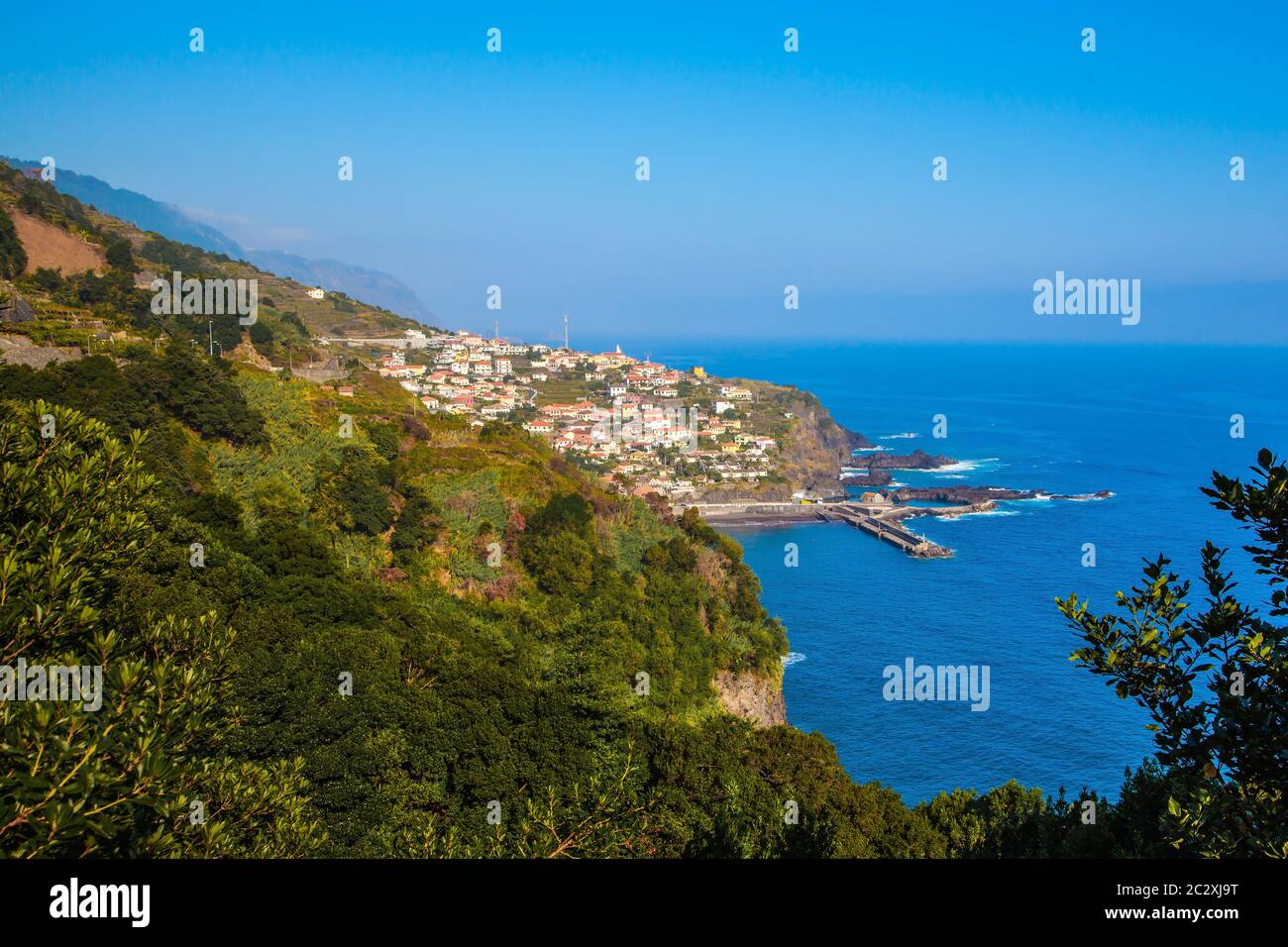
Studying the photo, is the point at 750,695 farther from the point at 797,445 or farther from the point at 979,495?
the point at 797,445

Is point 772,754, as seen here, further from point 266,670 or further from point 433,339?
point 433,339

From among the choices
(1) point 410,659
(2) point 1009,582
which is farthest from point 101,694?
(2) point 1009,582

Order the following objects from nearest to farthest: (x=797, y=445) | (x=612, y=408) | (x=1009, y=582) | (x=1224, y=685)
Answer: (x=1224, y=685) < (x=1009, y=582) < (x=797, y=445) < (x=612, y=408)

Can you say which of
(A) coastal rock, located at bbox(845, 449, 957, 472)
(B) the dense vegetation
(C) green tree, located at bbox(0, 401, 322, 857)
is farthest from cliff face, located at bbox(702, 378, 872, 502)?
(C) green tree, located at bbox(0, 401, 322, 857)

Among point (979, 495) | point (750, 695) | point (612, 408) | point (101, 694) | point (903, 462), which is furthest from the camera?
point (612, 408)

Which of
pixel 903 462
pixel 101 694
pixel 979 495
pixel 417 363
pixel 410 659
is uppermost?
pixel 417 363

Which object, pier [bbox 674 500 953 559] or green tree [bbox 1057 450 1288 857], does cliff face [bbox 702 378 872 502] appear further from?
green tree [bbox 1057 450 1288 857]

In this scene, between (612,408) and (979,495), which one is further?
(612,408)
